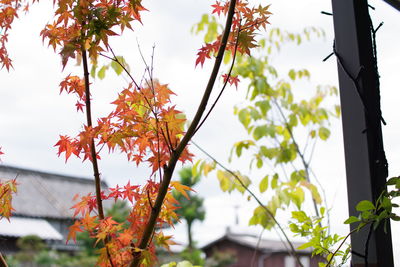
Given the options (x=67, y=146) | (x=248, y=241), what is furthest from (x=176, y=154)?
(x=248, y=241)

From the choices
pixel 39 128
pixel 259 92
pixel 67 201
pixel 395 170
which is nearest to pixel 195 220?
pixel 67 201

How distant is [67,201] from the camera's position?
17.6 meters

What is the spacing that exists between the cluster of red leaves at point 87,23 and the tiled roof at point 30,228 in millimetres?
15253

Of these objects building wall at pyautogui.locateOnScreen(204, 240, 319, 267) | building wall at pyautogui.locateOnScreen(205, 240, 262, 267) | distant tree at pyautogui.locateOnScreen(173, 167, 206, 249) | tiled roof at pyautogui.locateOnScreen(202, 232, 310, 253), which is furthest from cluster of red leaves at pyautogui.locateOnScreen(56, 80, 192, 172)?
building wall at pyautogui.locateOnScreen(205, 240, 262, 267)

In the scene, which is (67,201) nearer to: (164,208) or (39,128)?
(39,128)

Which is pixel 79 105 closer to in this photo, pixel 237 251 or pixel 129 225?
pixel 129 225

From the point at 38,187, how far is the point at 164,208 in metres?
17.1

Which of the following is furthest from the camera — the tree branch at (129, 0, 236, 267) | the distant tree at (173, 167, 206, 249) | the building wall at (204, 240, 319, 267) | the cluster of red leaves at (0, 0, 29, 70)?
the distant tree at (173, 167, 206, 249)

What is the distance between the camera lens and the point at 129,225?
0.85 metres

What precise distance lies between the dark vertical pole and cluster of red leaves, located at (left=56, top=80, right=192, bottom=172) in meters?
0.28

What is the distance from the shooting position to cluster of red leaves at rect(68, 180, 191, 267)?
2.60 ft

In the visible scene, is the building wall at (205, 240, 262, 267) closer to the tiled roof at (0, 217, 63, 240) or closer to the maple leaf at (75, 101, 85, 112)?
the tiled roof at (0, 217, 63, 240)

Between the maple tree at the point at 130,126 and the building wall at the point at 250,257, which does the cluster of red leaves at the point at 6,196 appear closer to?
the maple tree at the point at 130,126

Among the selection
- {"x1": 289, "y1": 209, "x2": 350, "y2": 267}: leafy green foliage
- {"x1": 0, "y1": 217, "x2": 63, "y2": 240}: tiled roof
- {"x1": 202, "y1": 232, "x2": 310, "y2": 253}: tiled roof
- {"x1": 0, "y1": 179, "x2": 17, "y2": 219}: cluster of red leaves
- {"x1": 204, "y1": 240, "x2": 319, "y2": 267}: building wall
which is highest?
{"x1": 0, "y1": 179, "x2": 17, "y2": 219}: cluster of red leaves
